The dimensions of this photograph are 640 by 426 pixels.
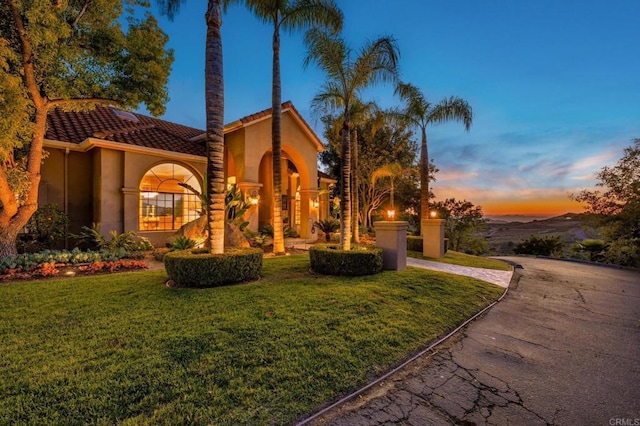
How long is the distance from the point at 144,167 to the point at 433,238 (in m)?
13.6

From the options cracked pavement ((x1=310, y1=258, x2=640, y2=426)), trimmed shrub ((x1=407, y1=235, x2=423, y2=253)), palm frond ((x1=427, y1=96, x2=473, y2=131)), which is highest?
palm frond ((x1=427, y1=96, x2=473, y2=131))

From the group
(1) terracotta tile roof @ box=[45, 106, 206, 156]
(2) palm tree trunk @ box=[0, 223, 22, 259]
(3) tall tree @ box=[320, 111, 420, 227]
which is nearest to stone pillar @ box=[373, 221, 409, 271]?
(1) terracotta tile roof @ box=[45, 106, 206, 156]

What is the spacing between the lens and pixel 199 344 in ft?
12.1

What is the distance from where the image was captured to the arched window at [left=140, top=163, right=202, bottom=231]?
12625 millimetres

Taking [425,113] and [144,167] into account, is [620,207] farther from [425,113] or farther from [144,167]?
[144,167]

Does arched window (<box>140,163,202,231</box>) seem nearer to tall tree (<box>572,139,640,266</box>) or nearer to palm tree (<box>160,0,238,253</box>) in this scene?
palm tree (<box>160,0,238,253</box>)

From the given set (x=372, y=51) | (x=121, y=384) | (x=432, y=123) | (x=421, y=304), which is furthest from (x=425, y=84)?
(x=121, y=384)

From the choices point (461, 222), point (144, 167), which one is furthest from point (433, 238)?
point (144, 167)

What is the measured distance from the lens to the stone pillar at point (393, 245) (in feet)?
27.7

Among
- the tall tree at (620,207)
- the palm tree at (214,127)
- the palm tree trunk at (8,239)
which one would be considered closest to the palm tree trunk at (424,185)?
the tall tree at (620,207)

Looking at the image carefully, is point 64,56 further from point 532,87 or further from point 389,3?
point 532,87

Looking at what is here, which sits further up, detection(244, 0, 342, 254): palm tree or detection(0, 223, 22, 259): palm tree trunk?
detection(244, 0, 342, 254): palm tree

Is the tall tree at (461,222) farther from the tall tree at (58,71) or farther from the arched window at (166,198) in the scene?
the tall tree at (58,71)

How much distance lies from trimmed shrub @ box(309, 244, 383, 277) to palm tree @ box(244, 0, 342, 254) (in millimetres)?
3350
